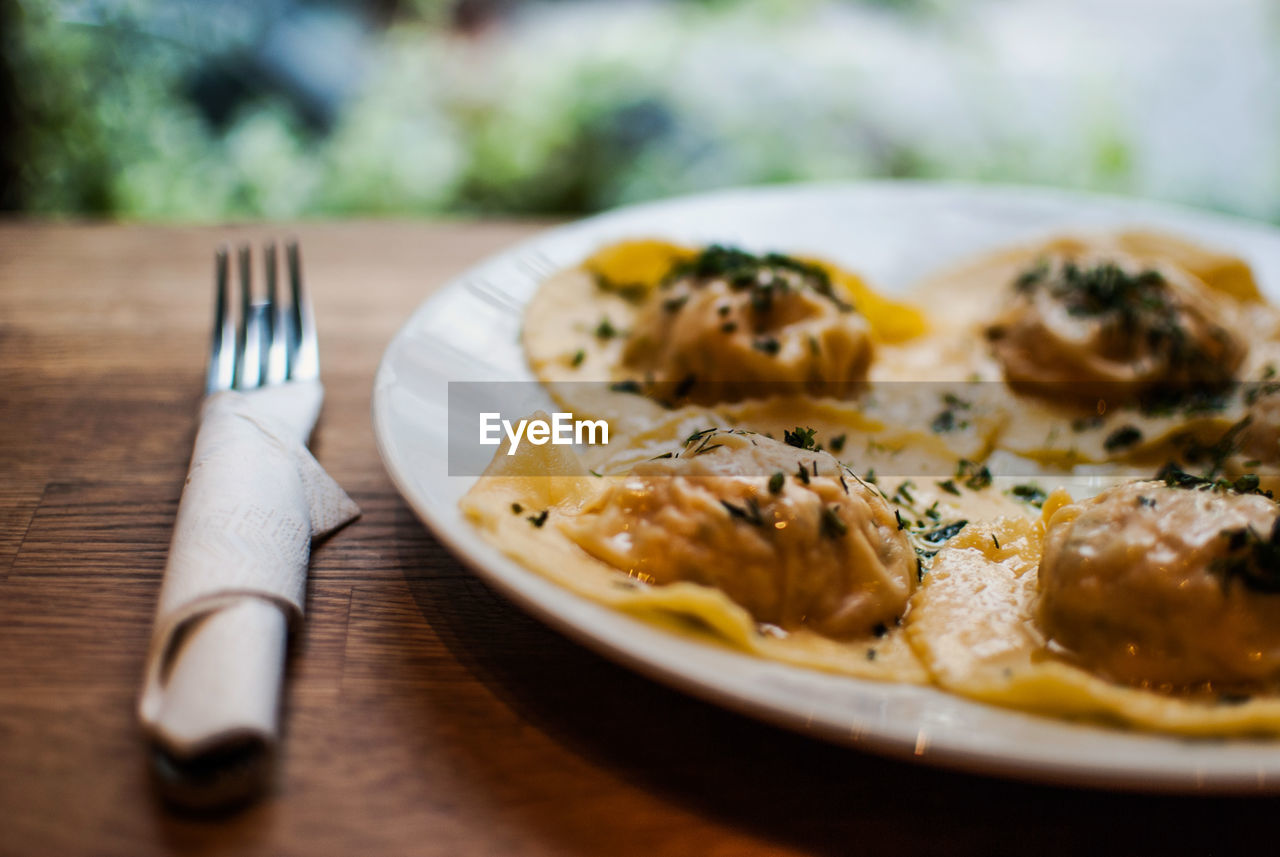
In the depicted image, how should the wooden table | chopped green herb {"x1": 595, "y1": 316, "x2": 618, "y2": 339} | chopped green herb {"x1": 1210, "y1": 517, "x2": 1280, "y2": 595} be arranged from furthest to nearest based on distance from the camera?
chopped green herb {"x1": 595, "y1": 316, "x2": 618, "y2": 339} < chopped green herb {"x1": 1210, "y1": 517, "x2": 1280, "y2": 595} < the wooden table

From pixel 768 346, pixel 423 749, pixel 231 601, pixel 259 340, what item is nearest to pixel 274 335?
pixel 259 340

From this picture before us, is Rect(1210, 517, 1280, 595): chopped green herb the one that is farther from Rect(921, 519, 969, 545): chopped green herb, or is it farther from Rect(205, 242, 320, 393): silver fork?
Rect(205, 242, 320, 393): silver fork

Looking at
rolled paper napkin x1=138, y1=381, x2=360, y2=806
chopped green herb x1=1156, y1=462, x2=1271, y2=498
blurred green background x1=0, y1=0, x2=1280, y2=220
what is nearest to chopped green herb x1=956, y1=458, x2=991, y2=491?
chopped green herb x1=1156, y1=462, x2=1271, y2=498

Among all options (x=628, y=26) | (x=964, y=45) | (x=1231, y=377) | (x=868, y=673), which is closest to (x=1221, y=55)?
(x=964, y=45)

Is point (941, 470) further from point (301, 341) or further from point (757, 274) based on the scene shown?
point (301, 341)

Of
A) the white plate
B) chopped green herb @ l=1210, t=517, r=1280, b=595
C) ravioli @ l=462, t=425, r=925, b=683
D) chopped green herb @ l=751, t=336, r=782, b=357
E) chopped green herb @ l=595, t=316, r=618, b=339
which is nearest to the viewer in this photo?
the white plate

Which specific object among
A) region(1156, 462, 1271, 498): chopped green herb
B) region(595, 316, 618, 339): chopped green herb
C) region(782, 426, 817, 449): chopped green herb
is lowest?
region(595, 316, 618, 339): chopped green herb
